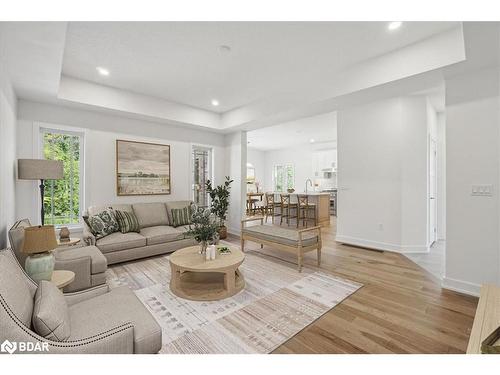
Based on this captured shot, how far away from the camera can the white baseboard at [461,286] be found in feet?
8.61

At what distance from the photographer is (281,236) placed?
3.58m

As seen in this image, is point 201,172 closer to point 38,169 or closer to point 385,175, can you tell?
point 38,169

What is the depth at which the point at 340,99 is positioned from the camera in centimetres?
360

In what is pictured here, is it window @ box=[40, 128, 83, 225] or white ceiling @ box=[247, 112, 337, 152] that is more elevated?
white ceiling @ box=[247, 112, 337, 152]

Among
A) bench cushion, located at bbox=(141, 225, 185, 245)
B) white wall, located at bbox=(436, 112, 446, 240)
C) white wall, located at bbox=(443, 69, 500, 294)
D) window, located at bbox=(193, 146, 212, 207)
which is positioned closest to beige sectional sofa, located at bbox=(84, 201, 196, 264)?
bench cushion, located at bbox=(141, 225, 185, 245)

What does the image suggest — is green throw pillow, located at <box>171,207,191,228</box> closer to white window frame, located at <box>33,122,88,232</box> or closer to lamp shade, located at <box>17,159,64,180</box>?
white window frame, located at <box>33,122,88,232</box>

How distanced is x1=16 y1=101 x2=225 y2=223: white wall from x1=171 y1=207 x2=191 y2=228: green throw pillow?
55 centimetres

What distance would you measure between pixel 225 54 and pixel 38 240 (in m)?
2.78

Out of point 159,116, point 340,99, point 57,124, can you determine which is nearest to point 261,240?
point 340,99

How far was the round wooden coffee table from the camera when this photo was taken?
2.59 meters

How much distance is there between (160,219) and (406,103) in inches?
198

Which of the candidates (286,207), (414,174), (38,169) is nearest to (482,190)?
(414,174)
